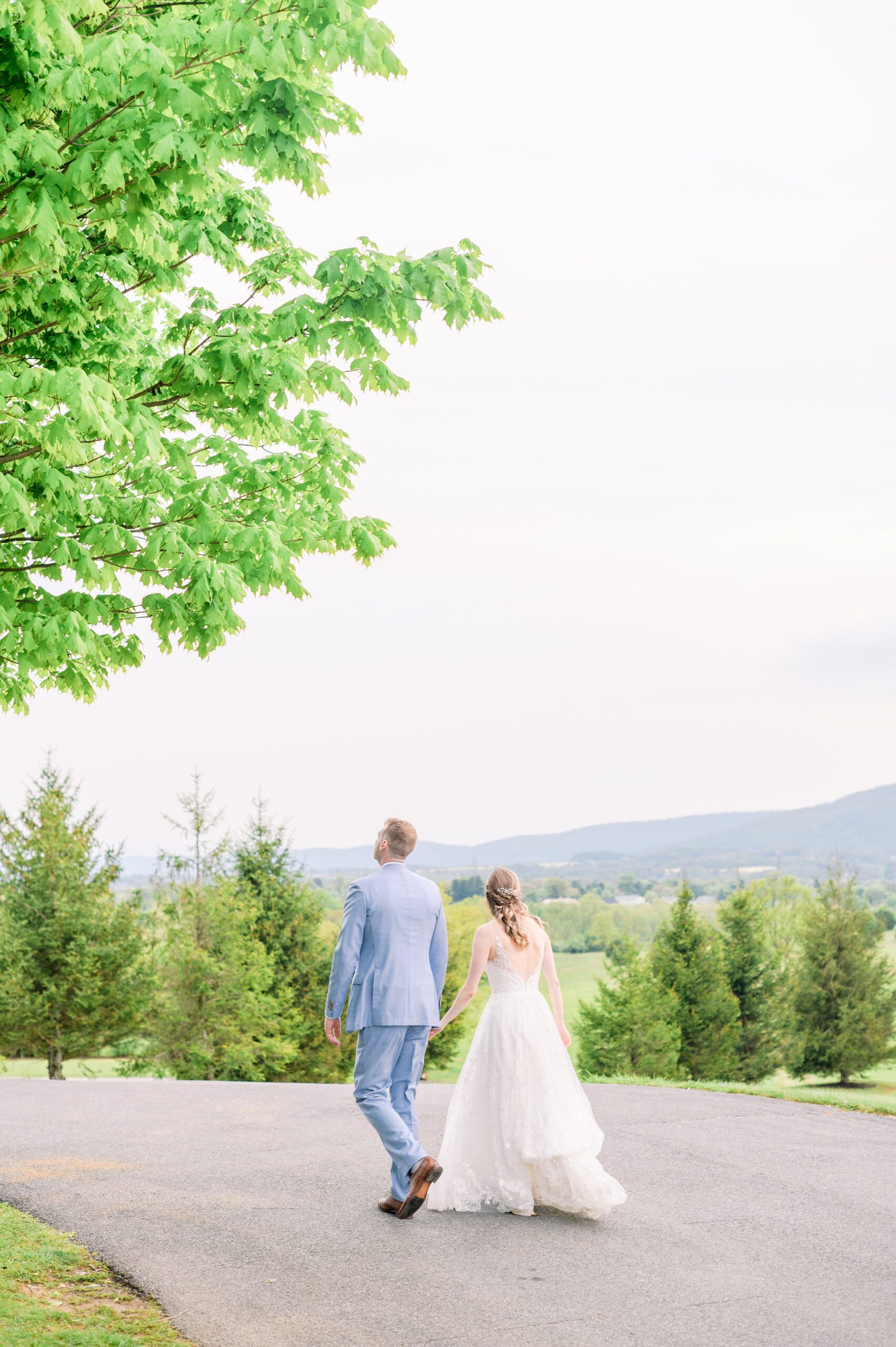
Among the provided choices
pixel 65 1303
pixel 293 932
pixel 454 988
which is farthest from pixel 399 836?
pixel 454 988

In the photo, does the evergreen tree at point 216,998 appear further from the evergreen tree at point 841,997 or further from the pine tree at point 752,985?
the evergreen tree at point 841,997

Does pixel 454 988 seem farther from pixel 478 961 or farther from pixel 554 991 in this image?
pixel 478 961

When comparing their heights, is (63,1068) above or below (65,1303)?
below

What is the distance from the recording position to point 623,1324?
16.2ft

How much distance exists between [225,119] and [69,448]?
175 cm

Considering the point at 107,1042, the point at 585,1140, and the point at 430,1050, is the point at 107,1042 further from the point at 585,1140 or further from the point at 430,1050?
the point at 585,1140

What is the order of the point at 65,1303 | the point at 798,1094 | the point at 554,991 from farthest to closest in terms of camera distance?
the point at 798,1094
the point at 554,991
the point at 65,1303

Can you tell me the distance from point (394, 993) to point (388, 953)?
Answer: 9.2 inches

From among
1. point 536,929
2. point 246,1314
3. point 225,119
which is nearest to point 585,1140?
point 536,929

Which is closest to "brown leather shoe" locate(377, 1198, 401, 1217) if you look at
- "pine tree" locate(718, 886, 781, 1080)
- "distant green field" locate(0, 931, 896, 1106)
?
"distant green field" locate(0, 931, 896, 1106)

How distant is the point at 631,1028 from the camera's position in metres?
32.0

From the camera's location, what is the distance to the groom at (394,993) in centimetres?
646

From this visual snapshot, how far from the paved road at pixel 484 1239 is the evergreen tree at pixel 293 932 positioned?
20.8 meters

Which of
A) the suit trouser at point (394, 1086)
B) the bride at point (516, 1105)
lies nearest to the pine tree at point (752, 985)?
the bride at point (516, 1105)
